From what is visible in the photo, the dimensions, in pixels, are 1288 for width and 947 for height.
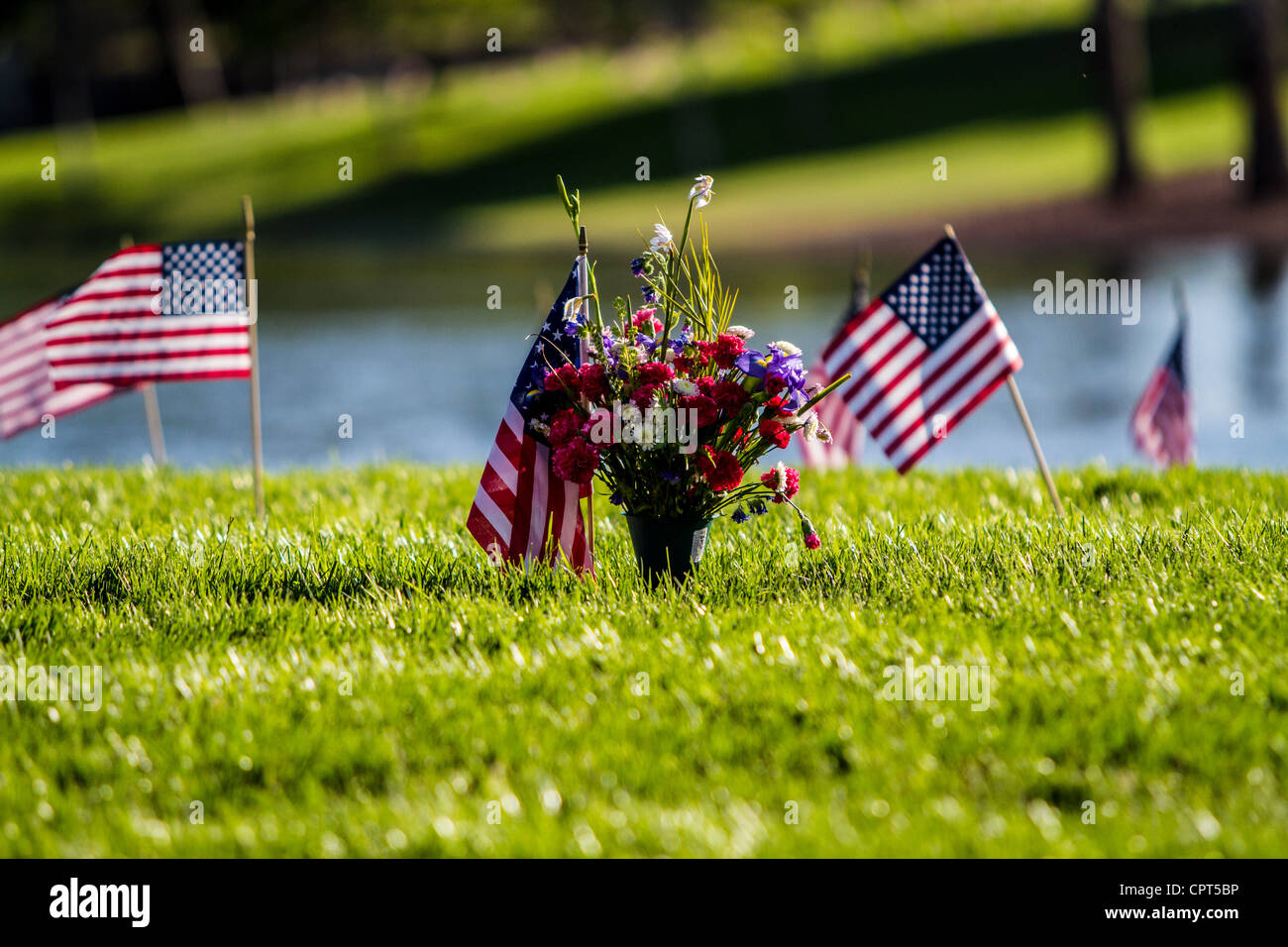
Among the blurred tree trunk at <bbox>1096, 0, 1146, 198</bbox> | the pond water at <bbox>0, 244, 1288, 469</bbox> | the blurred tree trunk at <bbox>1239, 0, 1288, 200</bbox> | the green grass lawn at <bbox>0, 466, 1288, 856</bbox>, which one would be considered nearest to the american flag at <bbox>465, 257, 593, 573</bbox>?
the green grass lawn at <bbox>0, 466, 1288, 856</bbox>

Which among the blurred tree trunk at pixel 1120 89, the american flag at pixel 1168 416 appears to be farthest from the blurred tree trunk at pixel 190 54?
the american flag at pixel 1168 416

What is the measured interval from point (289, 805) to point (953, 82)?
46.9 m

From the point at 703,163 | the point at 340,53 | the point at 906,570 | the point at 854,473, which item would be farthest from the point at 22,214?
the point at 906,570

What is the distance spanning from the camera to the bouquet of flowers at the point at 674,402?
6.06 metres

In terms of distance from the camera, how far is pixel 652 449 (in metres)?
6.20

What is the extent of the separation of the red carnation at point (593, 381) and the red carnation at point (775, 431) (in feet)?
2.30

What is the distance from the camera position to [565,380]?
6.27 m

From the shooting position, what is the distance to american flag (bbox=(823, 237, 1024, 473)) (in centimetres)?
766

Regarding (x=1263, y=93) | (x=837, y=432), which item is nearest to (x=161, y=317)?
(x=837, y=432)

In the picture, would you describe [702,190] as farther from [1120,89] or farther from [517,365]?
[1120,89]

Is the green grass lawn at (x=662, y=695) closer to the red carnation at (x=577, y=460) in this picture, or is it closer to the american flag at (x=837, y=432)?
the red carnation at (x=577, y=460)

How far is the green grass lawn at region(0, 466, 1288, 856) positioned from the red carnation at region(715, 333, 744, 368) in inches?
40.6

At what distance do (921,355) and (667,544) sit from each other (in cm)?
215

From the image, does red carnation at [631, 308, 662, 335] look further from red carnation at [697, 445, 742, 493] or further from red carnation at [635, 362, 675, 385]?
red carnation at [697, 445, 742, 493]
